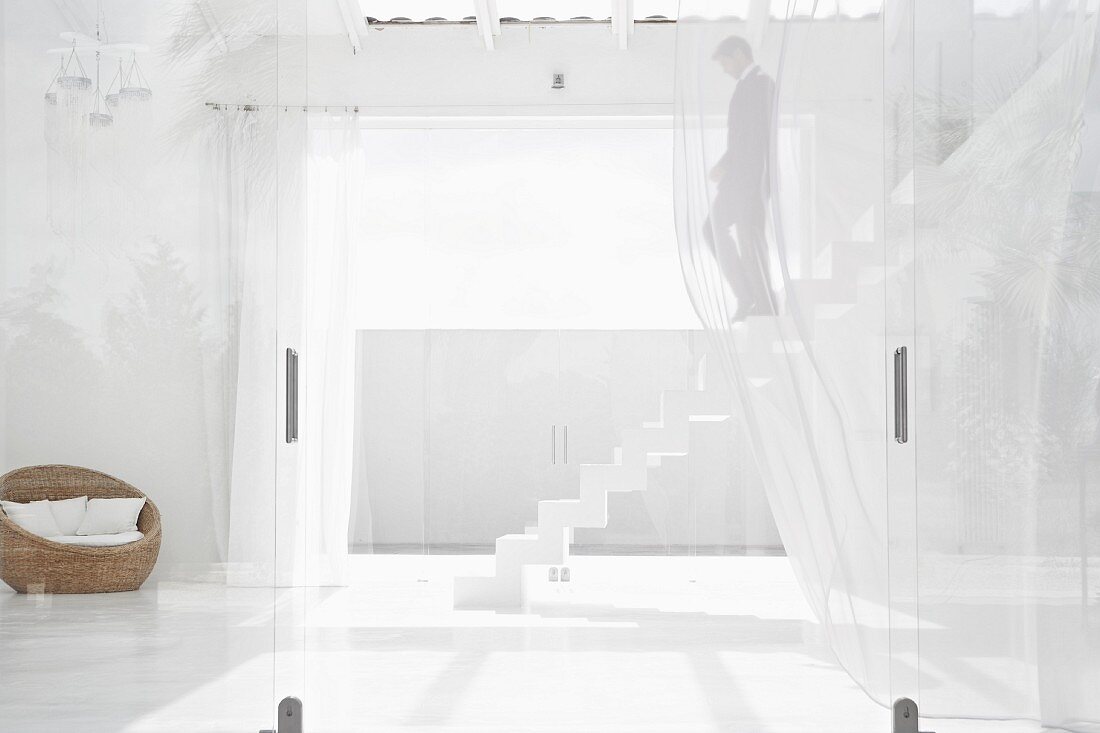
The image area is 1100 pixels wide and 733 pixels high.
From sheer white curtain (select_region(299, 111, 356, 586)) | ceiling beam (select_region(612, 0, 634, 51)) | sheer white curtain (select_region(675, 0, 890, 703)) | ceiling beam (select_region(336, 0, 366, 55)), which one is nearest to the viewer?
sheer white curtain (select_region(675, 0, 890, 703))

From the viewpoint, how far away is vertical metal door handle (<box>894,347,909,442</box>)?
2.58 m

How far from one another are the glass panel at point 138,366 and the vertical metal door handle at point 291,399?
0.04 meters

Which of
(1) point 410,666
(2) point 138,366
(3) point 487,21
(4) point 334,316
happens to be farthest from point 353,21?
(1) point 410,666

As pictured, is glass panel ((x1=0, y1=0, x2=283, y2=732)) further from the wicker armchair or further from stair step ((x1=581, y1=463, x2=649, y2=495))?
stair step ((x1=581, y1=463, x2=649, y2=495))

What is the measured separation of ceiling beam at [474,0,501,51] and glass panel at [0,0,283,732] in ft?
8.93

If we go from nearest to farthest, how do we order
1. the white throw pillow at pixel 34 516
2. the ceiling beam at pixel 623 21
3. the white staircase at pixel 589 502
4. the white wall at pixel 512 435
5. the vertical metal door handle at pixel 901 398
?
the white throw pillow at pixel 34 516
the vertical metal door handle at pixel 901 398
the white staircase at pixel 589 502
the ceiling beam at pixel 623 21
the white wall at pixel 512 435

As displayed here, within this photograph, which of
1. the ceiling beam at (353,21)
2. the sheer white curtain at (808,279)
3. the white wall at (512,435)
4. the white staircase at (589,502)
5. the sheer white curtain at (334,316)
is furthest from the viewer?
the white wall at (512,435)

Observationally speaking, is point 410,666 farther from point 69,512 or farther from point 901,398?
point 901,398

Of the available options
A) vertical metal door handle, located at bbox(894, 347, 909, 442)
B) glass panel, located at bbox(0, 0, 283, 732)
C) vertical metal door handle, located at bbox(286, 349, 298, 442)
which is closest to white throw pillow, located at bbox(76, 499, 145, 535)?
glass panel, located at bbox(0, 0, 283, 732)

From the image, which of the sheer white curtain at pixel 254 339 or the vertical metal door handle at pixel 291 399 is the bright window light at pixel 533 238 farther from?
the vertical metal door handle at pixel 291 399

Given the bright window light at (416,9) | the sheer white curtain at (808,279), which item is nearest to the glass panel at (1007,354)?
the sheer white curtain at (808,279)

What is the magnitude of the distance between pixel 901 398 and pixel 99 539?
2096 millimetres

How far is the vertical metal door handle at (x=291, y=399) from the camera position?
2605mm

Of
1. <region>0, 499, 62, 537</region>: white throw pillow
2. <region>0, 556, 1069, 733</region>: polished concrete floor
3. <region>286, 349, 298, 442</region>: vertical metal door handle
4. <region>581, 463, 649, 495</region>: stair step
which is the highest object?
<region>286, 349, 298, 442</region>: vertical metal door handle
